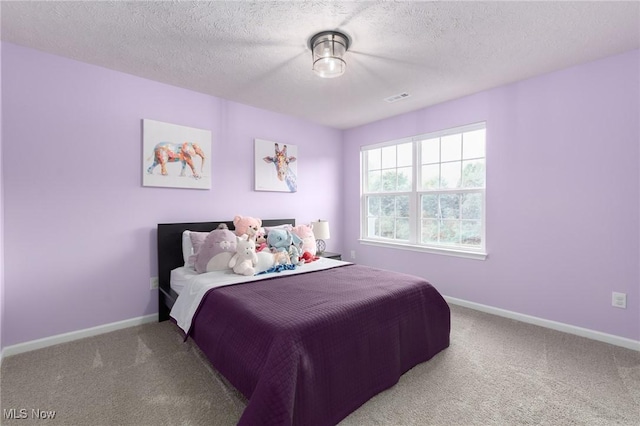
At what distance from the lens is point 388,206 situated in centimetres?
420

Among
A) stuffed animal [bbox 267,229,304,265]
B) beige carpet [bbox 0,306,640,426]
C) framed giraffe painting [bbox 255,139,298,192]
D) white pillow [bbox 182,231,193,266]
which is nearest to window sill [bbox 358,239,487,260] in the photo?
beige carpet [bbox 0,306,640,426]

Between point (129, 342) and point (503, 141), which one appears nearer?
point (129, 342)

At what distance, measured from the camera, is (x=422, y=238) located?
12.5 feet

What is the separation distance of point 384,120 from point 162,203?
9.75 feet

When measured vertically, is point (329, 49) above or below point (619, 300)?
above

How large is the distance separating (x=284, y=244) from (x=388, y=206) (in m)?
1.85

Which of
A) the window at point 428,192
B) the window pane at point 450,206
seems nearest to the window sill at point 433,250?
the window at point 428,192

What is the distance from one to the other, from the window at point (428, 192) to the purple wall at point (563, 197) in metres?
0.17

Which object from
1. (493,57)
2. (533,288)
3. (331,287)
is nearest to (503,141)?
(493,57)

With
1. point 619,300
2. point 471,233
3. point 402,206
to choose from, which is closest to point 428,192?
point 402,206

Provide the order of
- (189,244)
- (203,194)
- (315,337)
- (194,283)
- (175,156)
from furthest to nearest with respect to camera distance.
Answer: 1. (203,194)
2. (175,156)
3. (189,244)
4. (194,283)
5. (315,337)

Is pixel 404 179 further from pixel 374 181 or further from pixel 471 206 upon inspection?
pixel 471 206

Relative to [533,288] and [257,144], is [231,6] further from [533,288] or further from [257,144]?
[533,288]

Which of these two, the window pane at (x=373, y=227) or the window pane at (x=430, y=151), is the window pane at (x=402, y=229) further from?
the window pane at (x=430, y=151)
